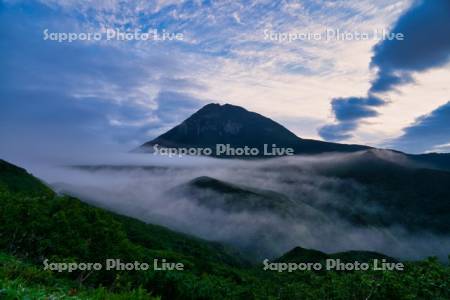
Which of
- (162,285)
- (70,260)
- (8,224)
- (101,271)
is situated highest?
(8,224)

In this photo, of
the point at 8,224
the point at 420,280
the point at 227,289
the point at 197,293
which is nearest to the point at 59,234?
the point at 8,224

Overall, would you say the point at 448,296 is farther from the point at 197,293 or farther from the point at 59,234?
the point at 59,234

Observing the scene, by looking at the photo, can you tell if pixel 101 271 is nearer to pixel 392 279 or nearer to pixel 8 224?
pixel 8 224

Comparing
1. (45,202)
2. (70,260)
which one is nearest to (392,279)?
(70,260)

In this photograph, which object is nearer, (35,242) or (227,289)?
(35,242)

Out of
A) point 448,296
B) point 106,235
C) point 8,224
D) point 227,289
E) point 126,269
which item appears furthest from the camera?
point 227,289

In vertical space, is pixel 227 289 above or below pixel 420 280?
below

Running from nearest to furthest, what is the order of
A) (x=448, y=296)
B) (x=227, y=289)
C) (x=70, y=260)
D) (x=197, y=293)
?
(x=448, y=296) → (x=70, y=260) → (x=197, y=293) → (x=227, y=289)

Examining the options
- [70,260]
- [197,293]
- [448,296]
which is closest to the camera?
[448,296]

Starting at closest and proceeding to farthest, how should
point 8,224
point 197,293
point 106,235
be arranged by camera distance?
point 8,224 < point 106,235 < point 197,293
